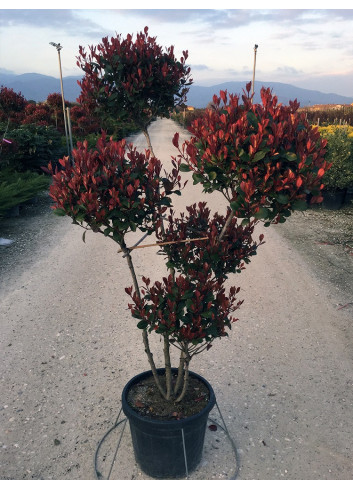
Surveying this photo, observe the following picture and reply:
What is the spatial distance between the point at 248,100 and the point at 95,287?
4422mm

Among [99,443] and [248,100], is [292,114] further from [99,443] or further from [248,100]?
[99,443]

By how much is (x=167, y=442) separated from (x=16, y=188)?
8.09m

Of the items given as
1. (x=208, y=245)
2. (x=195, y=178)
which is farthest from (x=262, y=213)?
(x=208, y=245)

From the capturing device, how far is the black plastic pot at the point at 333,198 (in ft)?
35.5

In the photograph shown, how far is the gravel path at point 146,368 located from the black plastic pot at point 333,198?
447 centimetres

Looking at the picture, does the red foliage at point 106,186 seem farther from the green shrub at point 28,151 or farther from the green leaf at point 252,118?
the green shrub at point 28,151

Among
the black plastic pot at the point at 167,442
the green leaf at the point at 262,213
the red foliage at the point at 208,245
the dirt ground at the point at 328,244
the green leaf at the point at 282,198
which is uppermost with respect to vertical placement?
the green leaf at the point at 282,198

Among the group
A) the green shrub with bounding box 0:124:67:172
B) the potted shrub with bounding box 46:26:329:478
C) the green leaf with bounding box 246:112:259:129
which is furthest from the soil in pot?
the green shrub with bounding box 0:124:67:172

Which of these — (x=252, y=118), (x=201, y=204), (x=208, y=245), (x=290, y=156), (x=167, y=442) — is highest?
(x=252, y=118)

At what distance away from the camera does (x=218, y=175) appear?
2631 millimetres

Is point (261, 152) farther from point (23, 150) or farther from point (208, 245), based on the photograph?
point (23, 150)

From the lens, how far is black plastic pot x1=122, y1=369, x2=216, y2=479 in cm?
296


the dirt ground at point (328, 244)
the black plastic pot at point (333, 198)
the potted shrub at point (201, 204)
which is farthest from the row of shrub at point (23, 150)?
the black plastic pot at point (333, 198)

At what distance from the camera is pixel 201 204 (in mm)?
3354
